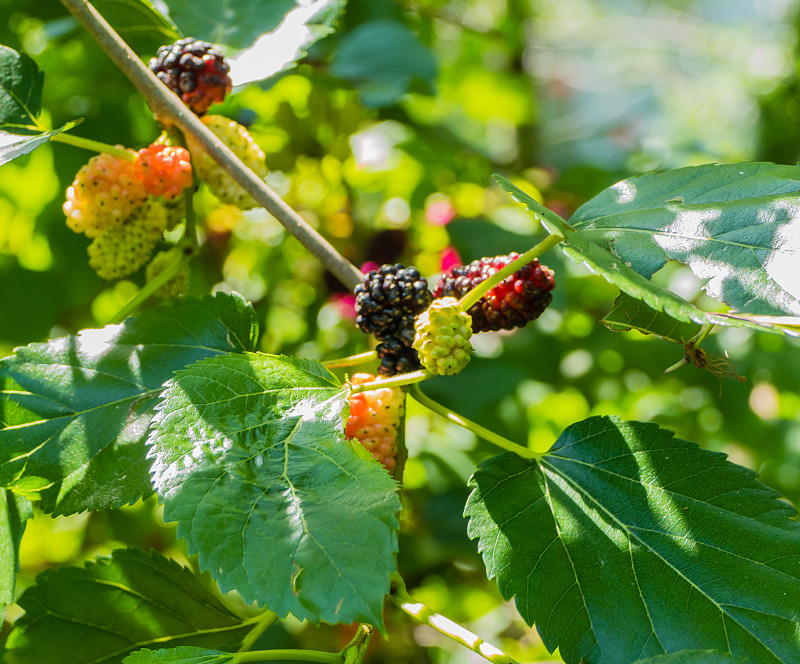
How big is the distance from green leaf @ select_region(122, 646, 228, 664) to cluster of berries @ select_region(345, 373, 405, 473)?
167 mm

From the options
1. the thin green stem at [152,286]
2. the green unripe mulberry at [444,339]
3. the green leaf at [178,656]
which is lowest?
the green leaf at [178,656]

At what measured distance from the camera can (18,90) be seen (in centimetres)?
62

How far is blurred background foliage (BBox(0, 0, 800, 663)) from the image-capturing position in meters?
0.93

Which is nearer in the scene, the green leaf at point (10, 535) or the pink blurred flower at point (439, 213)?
the green leaf at point (10, 535)

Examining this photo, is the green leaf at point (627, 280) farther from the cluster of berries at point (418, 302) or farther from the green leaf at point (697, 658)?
the green leaf at point (697, 658)

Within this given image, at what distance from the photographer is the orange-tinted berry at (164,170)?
617 mm

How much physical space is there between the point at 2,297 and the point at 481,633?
84 centimetres

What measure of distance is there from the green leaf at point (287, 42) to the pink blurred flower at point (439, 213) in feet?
1.37

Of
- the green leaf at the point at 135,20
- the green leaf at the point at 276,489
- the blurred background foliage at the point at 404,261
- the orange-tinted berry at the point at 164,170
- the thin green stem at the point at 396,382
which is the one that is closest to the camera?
the green leaf at the point at 276,489

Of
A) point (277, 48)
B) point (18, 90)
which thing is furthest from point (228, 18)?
point (18, 90)

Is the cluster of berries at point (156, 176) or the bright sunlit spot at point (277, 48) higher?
the bright sunlit spot at point (277, 48)

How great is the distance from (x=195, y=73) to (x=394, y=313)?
281 mm

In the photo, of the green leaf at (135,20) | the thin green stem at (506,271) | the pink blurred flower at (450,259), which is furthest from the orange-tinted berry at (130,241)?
the pink blurred flower at (450,259)

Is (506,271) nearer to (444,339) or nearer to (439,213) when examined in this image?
(444,339)
